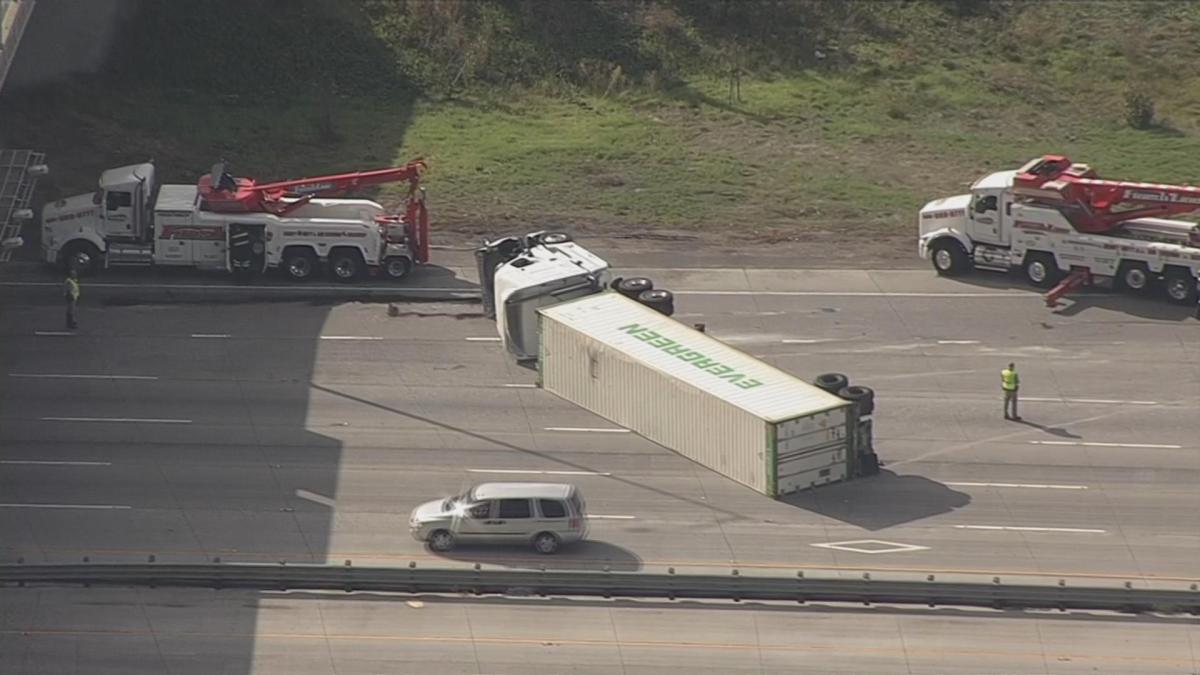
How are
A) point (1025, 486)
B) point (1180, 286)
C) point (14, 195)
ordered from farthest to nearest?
point (14, 195) < point (1180, 286) < point (1025, 486)

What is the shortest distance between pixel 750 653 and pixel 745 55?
148 ft

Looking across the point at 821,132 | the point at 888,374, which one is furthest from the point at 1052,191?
the point at 821,132

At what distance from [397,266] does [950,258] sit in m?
16.1

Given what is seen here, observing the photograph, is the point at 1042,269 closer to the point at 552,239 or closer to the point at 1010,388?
the point at 1010,388

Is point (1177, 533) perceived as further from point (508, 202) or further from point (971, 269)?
point (508, 202)

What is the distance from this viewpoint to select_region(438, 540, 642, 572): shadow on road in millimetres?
43125

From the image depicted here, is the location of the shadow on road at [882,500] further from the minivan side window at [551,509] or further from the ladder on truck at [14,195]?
the ladder on truck at [14,195]

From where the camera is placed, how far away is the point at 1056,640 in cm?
3975

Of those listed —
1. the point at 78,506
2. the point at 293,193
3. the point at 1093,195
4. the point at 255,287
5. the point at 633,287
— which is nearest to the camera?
the point at 78,506

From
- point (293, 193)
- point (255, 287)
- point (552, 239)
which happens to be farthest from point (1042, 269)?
point (255, 287)

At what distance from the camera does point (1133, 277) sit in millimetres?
59344

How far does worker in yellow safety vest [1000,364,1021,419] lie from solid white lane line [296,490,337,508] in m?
16.3

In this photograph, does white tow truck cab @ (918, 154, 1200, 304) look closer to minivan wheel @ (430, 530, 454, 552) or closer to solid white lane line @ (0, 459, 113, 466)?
minivan wheel @ (430, 530, 454, 552)

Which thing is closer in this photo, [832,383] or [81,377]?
[832,383]
